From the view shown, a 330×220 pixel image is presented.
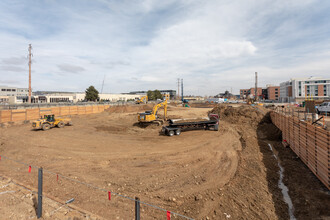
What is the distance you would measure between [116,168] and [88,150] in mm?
5189

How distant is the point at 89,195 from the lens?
7.65 metres

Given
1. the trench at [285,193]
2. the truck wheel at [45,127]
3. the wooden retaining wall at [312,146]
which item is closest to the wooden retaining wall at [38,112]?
the truck wheel at [45,127]

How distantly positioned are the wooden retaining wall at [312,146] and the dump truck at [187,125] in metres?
8.48

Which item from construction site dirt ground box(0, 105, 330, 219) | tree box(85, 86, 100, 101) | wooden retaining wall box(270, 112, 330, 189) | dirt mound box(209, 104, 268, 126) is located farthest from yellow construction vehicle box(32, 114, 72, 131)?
tree box(85, 86, 100, 101)

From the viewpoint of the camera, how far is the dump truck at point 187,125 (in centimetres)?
1941

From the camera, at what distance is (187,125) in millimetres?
20281

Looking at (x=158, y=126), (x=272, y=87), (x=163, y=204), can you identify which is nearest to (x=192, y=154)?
(x=163, y=204)

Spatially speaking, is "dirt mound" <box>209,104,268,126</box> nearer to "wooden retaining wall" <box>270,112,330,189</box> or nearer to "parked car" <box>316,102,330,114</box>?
"parked car" <box>316,102,330,114</box>

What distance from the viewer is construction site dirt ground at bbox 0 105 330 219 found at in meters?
6.68

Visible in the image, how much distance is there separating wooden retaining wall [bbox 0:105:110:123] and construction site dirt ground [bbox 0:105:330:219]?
1544 centimetres

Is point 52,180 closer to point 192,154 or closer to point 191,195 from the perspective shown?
point 191,195

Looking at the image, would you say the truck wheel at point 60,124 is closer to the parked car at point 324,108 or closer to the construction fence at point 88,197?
the construction fence at point 88,197

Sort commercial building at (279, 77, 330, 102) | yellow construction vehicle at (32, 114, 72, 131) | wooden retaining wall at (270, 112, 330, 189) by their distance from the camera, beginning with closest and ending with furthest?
1. wooden retaining wall at (270, 112, 330, 189)
2. yellow construction vehicle at (32, 114, 72, 131)
3. commercial building at (279, 77, 330, 102)

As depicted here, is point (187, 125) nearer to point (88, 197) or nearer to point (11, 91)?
point (88, 197)
